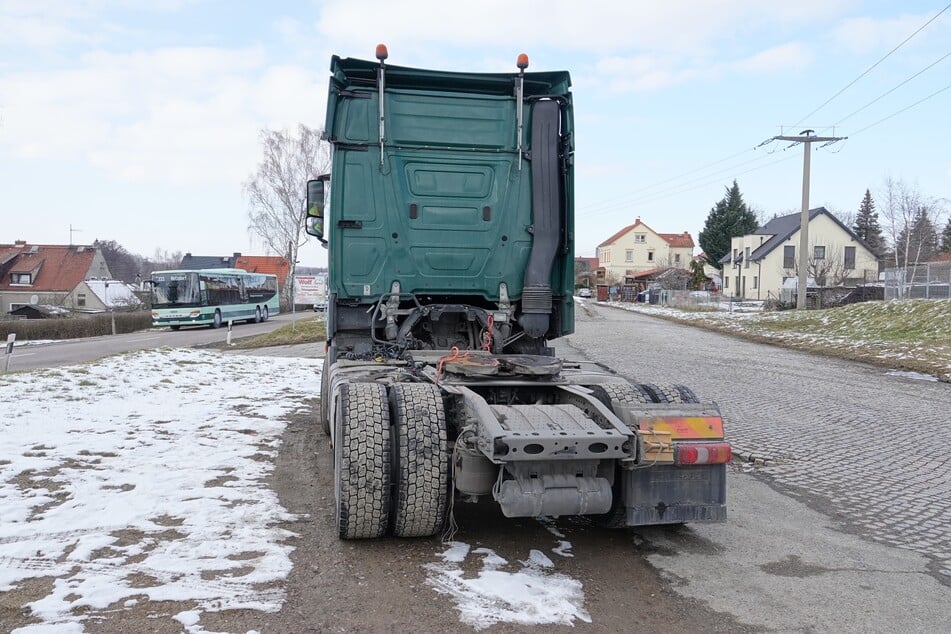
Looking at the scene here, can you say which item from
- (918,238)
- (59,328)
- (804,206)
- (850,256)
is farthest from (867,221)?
(59,328)

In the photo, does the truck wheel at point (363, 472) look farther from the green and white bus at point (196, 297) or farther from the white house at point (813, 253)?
the white house at point (813, 253)

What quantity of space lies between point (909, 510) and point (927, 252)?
7672 centimetres

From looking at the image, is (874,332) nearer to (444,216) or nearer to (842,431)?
(842,431)

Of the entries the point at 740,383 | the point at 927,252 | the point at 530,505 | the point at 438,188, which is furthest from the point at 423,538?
the point at 927,252

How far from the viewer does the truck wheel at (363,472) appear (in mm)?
4352

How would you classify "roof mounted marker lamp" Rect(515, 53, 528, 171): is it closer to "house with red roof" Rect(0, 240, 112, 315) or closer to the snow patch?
the snow patch

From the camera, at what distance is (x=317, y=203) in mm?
6855

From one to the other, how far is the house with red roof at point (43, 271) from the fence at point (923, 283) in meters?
59.6

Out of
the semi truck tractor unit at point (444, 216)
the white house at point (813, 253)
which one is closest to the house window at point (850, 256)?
the white house at point (813, 253)

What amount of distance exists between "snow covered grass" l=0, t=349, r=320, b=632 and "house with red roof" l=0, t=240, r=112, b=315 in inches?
2412

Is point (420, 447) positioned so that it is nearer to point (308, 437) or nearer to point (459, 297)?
point (459, 297)

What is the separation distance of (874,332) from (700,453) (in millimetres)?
21760

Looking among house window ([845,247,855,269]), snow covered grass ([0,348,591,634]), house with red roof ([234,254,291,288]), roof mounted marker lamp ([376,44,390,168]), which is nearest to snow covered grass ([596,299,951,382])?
roof mounted marker lamp ([376,44,390,168])

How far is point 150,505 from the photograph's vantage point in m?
5.24
